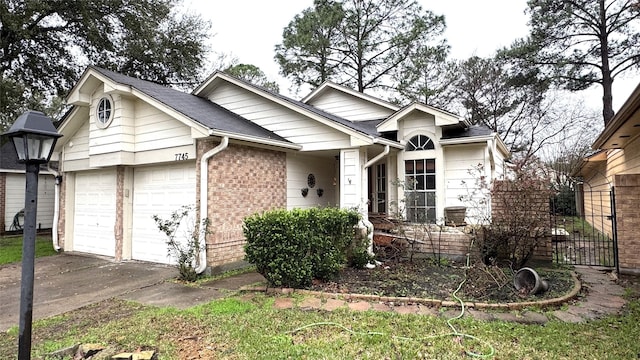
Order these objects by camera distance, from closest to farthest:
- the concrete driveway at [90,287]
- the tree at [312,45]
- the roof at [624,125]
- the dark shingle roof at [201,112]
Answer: the roof at [624,125]
the concrete driveway at [90,287]
the dark shingle roof at [201,112]
the tree at [312,45]

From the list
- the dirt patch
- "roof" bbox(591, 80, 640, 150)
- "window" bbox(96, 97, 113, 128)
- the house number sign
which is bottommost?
the dirt patch

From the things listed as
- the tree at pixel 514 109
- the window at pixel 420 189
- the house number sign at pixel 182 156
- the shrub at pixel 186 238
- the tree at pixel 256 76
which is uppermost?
the tree at pixel 256 76

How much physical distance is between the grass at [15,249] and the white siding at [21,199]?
152 centimetres

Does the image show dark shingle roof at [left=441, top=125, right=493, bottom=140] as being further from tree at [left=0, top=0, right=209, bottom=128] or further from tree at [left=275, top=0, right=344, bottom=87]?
tree at [left=0, top=0, right=209, bottom=128]

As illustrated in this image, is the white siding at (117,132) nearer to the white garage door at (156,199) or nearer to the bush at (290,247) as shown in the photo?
the white garage door at (156,199)

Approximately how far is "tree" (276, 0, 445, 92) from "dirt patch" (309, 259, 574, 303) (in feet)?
51.0

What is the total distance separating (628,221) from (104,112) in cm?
1233

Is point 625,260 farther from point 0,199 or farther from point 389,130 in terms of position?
point 0,199

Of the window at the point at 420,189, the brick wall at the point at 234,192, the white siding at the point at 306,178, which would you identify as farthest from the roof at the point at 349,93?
the brick wall at the point at 234,192

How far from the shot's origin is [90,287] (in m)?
6.79

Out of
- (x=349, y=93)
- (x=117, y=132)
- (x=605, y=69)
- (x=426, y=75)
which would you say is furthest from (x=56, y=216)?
(x=605, y=69)

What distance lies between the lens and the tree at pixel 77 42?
43.4 feet

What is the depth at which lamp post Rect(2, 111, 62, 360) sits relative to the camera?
3213mm

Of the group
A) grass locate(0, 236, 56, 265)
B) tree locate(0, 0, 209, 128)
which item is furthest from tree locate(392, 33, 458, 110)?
grass locate(0, 236, 56, 265)
